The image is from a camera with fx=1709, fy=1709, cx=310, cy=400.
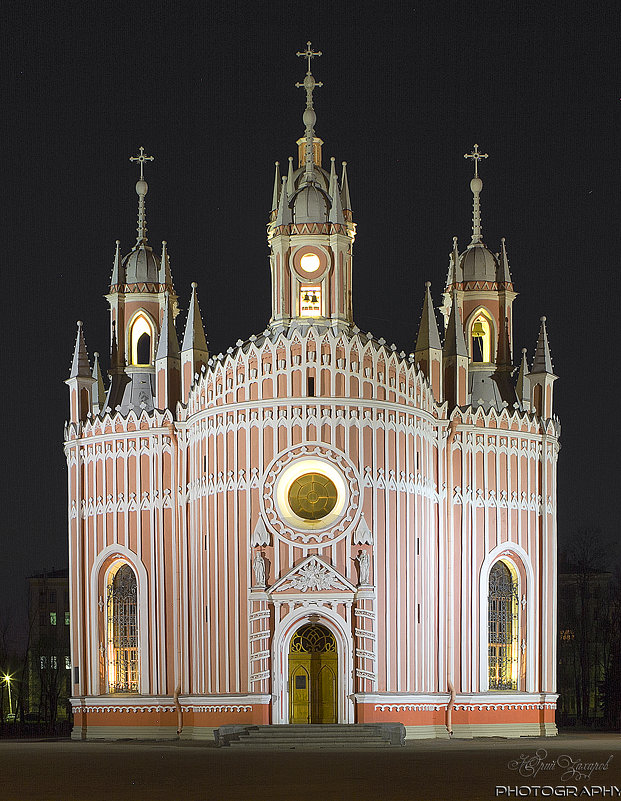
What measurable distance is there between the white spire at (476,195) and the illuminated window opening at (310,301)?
10498 millimetres

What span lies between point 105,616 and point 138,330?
40.0 feet

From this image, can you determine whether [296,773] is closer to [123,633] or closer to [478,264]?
[123,633]

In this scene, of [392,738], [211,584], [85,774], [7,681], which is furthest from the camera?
[7,681]

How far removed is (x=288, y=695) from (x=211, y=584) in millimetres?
5091

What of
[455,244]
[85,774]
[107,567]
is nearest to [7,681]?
[107,567]

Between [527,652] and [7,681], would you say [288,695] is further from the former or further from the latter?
[7,681]

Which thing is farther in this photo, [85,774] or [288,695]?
[288,695]

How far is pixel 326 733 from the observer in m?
55.6

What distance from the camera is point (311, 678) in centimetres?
5934

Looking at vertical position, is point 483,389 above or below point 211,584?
above

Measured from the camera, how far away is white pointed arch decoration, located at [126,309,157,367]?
69938 mm

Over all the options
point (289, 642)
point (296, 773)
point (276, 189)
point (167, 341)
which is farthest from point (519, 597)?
point (296, 773)

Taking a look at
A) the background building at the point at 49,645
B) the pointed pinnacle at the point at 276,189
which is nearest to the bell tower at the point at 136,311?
the pointed pinnacle at the point at 276,189

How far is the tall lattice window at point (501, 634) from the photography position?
213 feet
